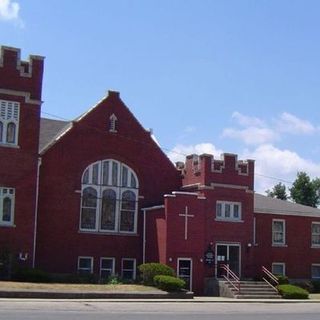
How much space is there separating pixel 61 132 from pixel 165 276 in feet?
38.5

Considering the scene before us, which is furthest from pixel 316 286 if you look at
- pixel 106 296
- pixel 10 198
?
pixel 10 198

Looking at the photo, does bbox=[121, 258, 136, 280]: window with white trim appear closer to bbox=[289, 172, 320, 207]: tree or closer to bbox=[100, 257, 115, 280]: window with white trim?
bbox=[100, 257, 115, 280]: window with white trim

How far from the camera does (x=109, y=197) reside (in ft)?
136

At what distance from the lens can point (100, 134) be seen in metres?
41.5

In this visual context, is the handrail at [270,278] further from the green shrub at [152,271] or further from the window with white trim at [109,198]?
the window with white trim at [109,198]

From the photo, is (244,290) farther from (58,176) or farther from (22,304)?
(22,304)

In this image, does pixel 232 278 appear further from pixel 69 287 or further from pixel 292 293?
pixel 69 287

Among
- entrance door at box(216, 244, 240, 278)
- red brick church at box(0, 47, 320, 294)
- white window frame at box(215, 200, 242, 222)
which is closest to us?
red brick church at box(0, 47, 320, 294)

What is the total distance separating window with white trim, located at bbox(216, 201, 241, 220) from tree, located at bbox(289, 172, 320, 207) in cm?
4282

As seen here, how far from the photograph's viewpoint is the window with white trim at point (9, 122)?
36.9 m

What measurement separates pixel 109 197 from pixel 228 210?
7.85 meters

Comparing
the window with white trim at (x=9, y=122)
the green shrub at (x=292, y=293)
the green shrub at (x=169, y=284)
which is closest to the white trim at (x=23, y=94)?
the window with white trim at (x=9, y=122)

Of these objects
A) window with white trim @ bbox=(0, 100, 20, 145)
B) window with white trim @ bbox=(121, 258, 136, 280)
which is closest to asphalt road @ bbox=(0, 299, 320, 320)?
window with white trim @ bbox=(121, 258, 136, 280)

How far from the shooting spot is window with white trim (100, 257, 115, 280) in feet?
134
